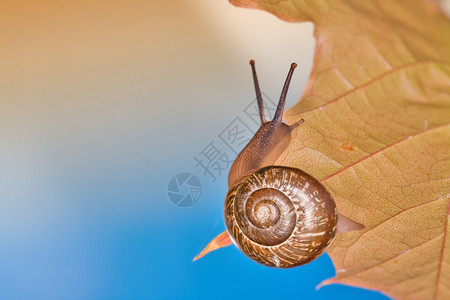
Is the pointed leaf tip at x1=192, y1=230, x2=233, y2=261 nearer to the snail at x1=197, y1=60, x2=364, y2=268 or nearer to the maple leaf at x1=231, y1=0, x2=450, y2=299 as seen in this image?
the snail at x1=197, y1=60, x2=364, y2=268

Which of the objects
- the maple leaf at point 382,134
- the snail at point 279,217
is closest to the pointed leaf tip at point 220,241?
the snail at point 279,217

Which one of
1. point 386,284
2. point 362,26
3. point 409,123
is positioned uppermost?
point 362,26

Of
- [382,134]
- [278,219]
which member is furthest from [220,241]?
[382,134]

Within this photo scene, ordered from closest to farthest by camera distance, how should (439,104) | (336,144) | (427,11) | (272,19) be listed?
(427,11) < (439,104) < (336,144) < (272,19)

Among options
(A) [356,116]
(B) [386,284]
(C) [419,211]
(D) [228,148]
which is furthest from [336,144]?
(D) [228,148]

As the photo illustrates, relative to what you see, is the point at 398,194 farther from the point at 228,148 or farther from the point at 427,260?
the point at 228,148

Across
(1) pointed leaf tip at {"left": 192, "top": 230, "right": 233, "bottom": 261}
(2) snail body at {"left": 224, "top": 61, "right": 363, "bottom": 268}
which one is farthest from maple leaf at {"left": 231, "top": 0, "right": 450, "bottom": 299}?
(1) pointed leaf tip at {"left": 192, "top": 230, "right": 233, "bottom": 261}

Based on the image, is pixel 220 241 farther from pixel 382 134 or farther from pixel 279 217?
pixel 382 134
